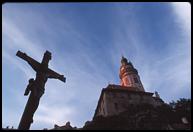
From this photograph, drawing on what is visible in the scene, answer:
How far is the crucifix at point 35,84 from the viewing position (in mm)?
7789

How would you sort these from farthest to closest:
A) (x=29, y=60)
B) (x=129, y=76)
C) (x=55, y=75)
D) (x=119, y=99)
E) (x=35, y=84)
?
(x=129, y=76) → (x=119, y=99) → (x=55, y=75) → (x=29, y=60) → (x=35, y=84)

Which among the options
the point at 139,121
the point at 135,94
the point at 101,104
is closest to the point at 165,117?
the point at 139,121

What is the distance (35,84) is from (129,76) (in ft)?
163

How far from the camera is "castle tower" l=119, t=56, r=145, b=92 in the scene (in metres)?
54.5

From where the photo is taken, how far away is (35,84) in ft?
29.9

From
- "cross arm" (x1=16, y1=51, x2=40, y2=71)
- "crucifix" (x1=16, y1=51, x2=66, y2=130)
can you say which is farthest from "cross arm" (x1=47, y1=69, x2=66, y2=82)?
"cross arm" (x1=16, y1=51, x2=40, y2=71)

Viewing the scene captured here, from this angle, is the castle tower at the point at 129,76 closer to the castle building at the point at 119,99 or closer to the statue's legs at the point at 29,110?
the castle building at the point at 119,99

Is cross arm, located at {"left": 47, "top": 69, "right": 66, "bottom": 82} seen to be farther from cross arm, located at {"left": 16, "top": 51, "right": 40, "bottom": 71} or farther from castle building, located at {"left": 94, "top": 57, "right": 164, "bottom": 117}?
castle building, located at {"left": 94, "top": 57, "right": 164, "bottom": 117}

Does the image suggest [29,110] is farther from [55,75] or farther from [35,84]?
[55,75]

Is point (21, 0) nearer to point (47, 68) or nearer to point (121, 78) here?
point (47, 68)

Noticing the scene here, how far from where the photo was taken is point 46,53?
10.6m

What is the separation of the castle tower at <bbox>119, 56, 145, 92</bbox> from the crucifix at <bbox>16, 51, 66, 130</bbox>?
4398cm

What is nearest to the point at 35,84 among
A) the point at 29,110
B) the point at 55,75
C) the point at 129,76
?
the point at 29,110

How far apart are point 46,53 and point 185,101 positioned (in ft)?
98.3
